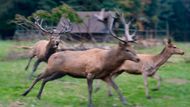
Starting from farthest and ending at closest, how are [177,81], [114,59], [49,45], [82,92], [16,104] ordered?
[177,81] → [49,45] → [82,92] → [114,59] → [16,104]

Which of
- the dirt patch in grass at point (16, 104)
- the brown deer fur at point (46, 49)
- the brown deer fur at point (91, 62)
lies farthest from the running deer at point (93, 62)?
the brown deer fur at point (46, 49)

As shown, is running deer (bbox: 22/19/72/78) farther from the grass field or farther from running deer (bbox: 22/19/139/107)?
running deer (bbox: 22/19/139/107)

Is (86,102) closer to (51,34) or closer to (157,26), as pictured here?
(51,34)

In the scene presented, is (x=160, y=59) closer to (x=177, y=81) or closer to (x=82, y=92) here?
(x=82, y=92)

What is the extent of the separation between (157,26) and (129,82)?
4494 centimetres

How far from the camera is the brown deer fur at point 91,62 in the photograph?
12.0 metres

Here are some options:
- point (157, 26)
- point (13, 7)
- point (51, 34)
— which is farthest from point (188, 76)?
point (157, 26)

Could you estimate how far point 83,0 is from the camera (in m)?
50.7

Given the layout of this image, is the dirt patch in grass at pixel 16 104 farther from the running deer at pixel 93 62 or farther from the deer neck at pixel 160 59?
the deer neck at pixel 160 59

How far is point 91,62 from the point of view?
477 inches

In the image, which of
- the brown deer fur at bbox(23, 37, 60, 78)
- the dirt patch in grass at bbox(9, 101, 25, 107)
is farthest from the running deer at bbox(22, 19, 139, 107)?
the brown deer fur at bbox(23, 37, 60, 78)

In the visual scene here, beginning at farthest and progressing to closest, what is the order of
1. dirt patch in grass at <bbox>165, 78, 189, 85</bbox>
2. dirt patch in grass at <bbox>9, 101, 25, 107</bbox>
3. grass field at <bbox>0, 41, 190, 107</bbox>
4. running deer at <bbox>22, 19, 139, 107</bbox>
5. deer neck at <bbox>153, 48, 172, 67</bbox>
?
dirt patch in grass at <bbox>165, 78, 189, 85</bbox>, deer neck at <bbox>153, 48, 172, 67</bbox>, grass field at <bbox>0, 41, 190, 107</bbox>, running deer at <bbox>22, 19, 139, 107</bbox>, dirt patch in grass at <bbox>9, 101, 25, 107</bbox>

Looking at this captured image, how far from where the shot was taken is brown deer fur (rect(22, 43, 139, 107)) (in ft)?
39.5

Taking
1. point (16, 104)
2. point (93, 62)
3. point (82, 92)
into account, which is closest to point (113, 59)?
point (93, 62)
